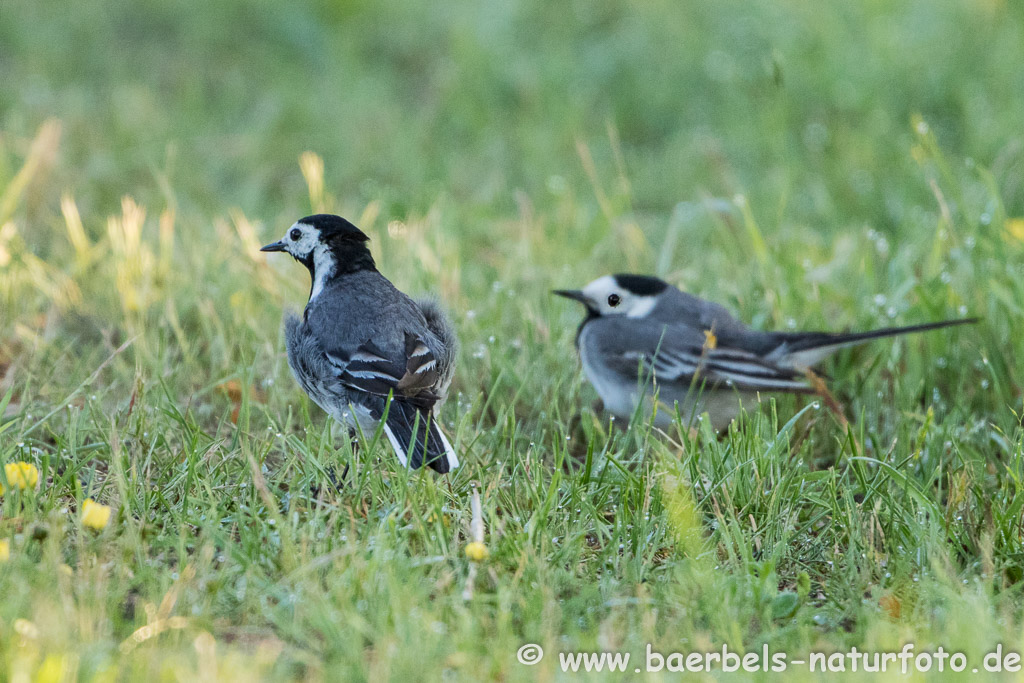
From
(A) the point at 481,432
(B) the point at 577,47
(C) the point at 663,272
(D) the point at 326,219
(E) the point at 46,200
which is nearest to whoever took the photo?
(A) the point at 481,432

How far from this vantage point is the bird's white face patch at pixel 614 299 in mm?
5766

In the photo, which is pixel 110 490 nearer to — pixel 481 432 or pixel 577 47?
pixel 481 432

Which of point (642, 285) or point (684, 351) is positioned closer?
point (684, 351)

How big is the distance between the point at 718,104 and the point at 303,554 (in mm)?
6830

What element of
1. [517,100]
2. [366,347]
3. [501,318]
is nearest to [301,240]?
[366,347]

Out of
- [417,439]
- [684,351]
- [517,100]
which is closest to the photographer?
[417,439]

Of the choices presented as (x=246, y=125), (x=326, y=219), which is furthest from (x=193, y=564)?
(x=246, y=125)

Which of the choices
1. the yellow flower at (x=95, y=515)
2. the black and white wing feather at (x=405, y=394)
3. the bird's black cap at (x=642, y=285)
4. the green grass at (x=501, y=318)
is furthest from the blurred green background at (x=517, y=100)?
the yellow flower at (x=95, y=515)

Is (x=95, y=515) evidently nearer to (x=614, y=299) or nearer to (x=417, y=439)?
(x=417, y=439)

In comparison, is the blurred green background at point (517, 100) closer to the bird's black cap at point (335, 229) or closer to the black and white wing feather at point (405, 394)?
the bird's black cap at point (335, 229)

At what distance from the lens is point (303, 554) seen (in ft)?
11.2

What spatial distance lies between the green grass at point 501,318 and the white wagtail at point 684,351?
209 mm

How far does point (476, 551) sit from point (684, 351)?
2.22 m

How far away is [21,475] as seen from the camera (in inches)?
149
